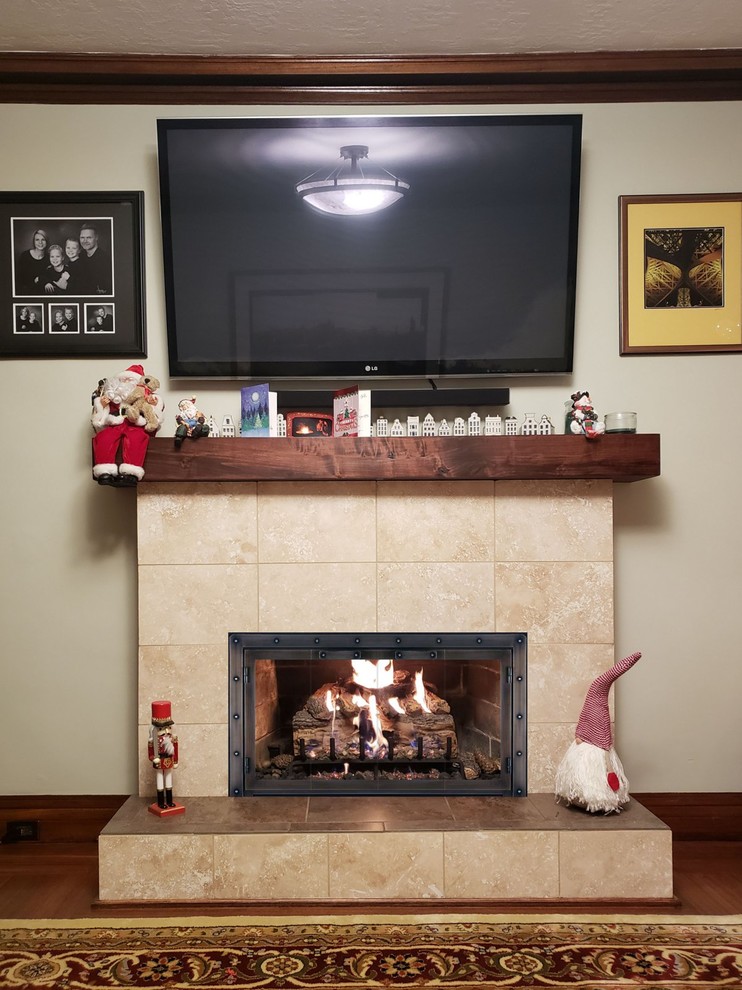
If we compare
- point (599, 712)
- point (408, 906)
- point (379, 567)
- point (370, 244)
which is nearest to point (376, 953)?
point (408, 906)

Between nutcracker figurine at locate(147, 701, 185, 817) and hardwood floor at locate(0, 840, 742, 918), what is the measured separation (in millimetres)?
272

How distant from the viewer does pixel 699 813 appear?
8.50 ft

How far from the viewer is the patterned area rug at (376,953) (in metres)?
1.80

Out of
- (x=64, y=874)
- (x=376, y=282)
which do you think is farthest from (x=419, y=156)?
(x=64, y=874)

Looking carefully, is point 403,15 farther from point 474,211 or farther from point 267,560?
point 267,560

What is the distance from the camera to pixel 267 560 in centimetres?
243

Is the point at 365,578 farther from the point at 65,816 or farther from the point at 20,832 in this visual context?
the point at 20,832

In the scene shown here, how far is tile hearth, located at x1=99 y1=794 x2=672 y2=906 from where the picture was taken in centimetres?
213

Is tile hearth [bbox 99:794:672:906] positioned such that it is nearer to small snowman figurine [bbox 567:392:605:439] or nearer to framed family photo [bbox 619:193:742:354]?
small snowman figurine [bbox 567:392:605:439]

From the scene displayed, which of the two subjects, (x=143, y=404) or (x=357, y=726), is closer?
(x=143, y=404)

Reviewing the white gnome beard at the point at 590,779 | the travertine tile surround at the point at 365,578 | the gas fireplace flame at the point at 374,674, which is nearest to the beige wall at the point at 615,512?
the travertine tile surround at the point at 365,578

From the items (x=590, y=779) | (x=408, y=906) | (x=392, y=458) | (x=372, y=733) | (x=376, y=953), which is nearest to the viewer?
(x=376, y=953)

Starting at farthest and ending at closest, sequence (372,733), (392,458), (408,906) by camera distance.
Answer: (372,733)
(392,458)
(408,906)

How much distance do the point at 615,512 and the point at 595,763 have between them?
34.3 inches
